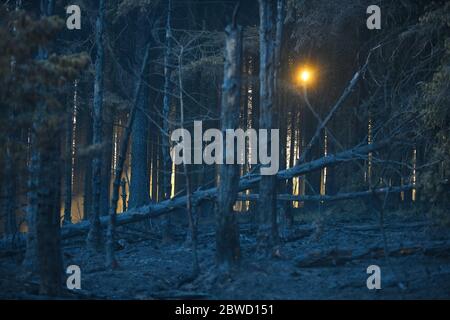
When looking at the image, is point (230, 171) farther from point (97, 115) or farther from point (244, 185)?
point (97, 115)

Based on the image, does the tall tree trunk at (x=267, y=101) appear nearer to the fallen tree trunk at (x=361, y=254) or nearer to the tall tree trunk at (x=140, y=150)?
the fallen tree trunk at (x=361, y=254)

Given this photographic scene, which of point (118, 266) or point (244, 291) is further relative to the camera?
A: point (118, 266)

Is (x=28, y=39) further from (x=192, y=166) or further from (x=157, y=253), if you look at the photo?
(x=192, y=166)

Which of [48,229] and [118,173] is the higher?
[118,173]

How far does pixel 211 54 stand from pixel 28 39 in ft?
42.4

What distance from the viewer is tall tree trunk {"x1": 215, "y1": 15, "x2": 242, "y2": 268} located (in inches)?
502

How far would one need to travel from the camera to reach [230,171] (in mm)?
12789

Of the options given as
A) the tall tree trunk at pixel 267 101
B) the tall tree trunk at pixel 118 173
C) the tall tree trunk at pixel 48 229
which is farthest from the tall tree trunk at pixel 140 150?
the tall tree trunk at pixel 48 229

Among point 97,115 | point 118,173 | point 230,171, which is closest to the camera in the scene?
point 230,171

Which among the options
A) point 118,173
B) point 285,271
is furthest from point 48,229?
point 285,271

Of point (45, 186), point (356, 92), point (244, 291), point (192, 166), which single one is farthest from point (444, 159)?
point (192, 166)

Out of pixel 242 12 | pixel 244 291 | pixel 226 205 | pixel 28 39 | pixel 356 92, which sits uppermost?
pixel 242 12

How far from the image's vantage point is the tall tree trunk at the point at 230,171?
1274cm

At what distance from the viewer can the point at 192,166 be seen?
2723cm
